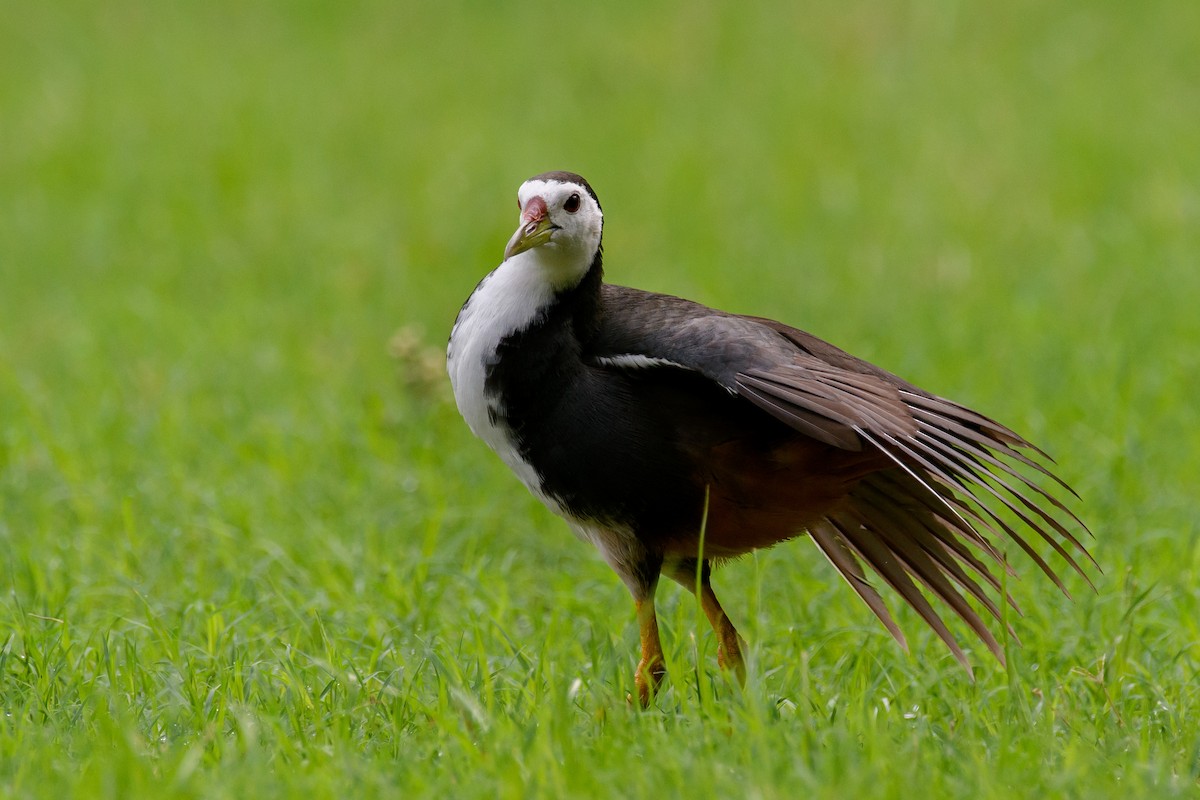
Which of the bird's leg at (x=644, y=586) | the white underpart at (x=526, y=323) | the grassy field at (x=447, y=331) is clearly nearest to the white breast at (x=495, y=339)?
the white underpart at (x=526, y=323)

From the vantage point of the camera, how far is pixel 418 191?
31.4ft

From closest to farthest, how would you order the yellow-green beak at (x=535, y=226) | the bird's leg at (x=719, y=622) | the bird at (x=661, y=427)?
the bird at (x=661, y=427) < the yellow-green beak at (x=535, y=226) < the bird's leg at (x=719, y=622)

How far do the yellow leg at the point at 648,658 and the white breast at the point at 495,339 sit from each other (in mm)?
355

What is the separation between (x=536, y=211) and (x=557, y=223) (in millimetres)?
62

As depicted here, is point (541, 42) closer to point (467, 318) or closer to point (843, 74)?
point (843, 74)

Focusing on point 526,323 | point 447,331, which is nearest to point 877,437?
point 526,323

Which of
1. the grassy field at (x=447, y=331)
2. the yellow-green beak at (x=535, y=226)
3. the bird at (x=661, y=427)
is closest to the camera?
the grassy field at (x=447, y=331)

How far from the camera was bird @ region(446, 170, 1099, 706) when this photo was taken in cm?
367

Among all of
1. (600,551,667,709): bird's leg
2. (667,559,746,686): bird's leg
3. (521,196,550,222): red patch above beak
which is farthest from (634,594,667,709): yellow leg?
(521,196,550,222): red patch above beak

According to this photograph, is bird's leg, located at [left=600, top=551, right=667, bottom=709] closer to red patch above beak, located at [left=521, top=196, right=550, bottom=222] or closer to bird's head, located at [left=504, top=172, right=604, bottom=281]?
bird's head, located at [left=504, top=172, right=604, bottom=281]

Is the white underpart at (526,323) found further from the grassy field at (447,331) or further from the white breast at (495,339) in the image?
the grassy field at (447,331)

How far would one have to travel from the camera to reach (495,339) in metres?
3.84

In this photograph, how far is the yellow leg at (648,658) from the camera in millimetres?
3781

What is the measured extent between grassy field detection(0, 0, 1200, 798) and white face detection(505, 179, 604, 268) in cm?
A: 98
